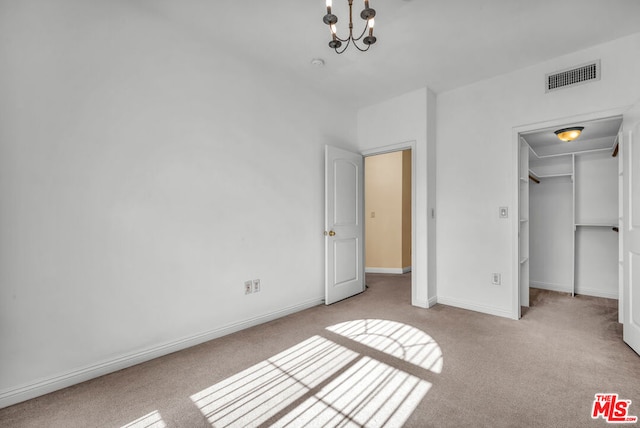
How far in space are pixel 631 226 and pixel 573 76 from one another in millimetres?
1498

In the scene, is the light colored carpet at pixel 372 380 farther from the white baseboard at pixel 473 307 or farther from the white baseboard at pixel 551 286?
the white baseboard at pixel 551 286

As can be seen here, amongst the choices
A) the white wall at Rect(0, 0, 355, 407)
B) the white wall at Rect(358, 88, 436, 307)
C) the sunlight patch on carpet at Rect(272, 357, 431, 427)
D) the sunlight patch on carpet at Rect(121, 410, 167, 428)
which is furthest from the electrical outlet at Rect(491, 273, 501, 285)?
the sunlight patch on carpet at Rect(121, 410, 167, 428)

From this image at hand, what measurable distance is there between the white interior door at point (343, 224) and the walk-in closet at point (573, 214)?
1.96 m

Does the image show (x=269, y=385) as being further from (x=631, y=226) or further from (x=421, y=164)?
(x=631, y=226)

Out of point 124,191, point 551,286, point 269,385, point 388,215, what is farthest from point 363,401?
point 388,215

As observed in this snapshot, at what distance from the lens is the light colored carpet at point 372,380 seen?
1642 millimetres

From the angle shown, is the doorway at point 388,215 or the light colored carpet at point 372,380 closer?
the light colored carpet at point 372,380

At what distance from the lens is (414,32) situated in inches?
101

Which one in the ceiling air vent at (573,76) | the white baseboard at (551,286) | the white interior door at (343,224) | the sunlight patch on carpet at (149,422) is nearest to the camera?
the sunlight patch on carpet at (149,422)

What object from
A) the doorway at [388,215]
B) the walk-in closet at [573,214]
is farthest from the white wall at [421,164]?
the doorway at [388,215]

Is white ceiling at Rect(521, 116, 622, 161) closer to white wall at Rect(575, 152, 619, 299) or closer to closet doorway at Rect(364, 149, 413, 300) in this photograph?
white wall at Rect(575, 152, 619, 299)

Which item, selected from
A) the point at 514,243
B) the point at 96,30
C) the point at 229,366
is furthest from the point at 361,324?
the point at 96,30

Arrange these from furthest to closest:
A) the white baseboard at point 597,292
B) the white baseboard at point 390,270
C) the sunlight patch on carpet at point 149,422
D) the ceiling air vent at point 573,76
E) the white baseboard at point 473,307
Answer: the white baseboard at point 390,270 → the white baseboard at point 597,292 → the white baseboard at point 473,307 → the ceiling air vent at point 573,76 → the sunlight patch on carpet at point 149,422

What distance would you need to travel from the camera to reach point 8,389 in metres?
1.74
